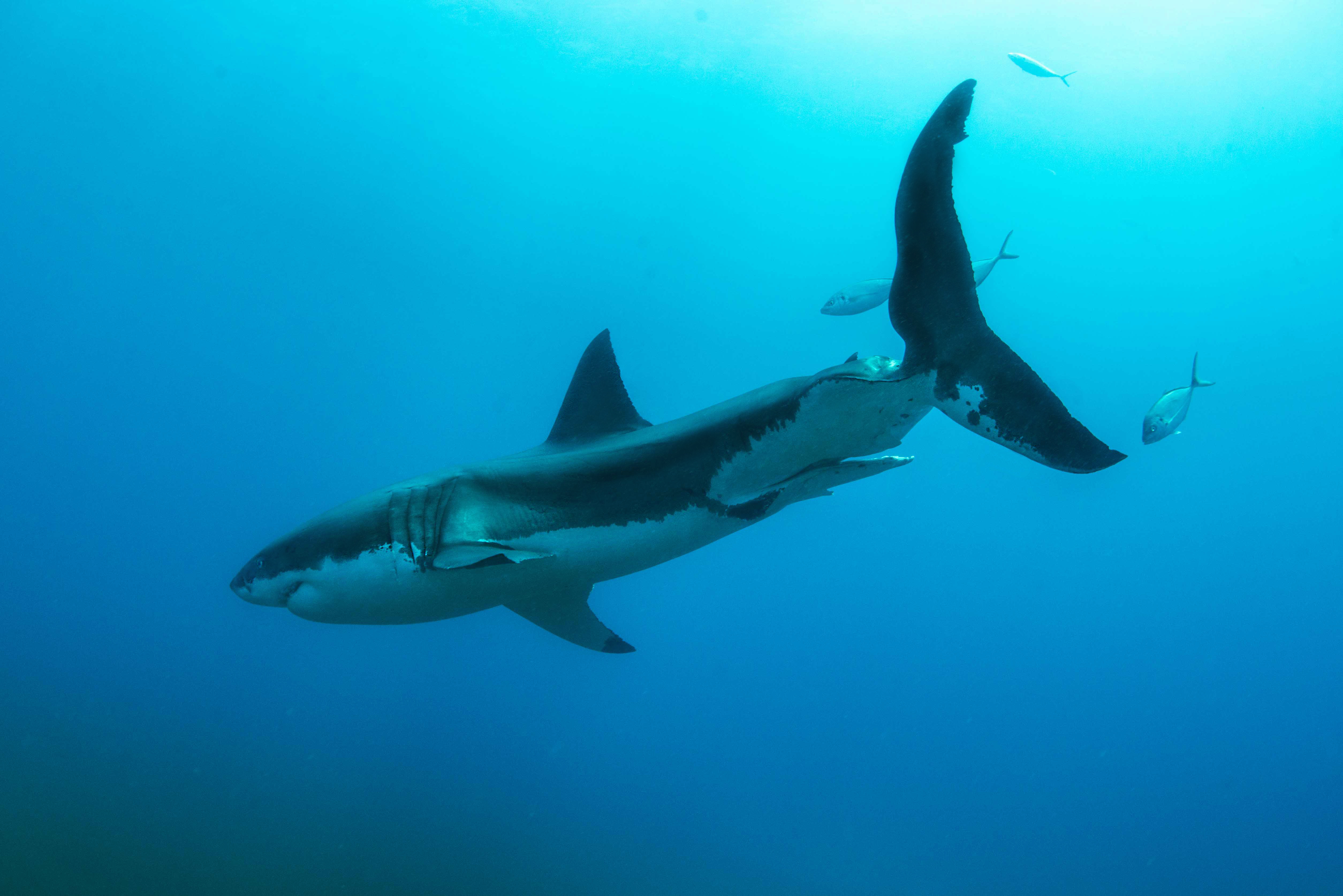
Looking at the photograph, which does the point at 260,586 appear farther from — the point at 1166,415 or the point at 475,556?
the point at 1166,415

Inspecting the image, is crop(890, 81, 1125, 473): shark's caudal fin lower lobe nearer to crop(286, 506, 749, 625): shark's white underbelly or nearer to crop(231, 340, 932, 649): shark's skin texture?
crop(231, 340, 932, 649): shark's skin texture

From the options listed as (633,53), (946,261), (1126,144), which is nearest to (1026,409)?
(946,261)

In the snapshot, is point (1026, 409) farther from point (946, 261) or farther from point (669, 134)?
point (669, 134)

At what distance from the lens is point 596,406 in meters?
4.14

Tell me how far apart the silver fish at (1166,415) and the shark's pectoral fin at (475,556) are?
654cm

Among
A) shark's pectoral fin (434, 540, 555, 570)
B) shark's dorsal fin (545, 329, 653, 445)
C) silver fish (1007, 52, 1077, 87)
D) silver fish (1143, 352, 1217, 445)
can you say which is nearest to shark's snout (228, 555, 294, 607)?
shark's pectoral fin (434, 540, 555, 570)

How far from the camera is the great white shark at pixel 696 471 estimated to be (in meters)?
2.94

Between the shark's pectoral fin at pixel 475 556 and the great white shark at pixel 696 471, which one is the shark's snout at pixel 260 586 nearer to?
the great white shark at pixel 696 471

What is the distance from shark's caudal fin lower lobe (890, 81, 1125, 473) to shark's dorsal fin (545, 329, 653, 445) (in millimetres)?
1705

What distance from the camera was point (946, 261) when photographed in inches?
118

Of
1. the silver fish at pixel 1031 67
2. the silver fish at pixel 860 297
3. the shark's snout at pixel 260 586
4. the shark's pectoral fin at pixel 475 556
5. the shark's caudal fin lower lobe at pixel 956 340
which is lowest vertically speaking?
the shark's snout at pixel 260 586

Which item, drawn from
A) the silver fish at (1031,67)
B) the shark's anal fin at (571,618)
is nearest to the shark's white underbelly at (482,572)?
the shark's anal fin at (571,618)

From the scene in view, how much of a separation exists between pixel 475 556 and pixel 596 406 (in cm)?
140

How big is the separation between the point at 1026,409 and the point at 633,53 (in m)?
26.2
